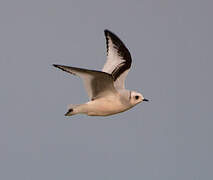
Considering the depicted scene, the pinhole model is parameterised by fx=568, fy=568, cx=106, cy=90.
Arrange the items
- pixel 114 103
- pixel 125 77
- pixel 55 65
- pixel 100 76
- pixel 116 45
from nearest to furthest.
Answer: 1. pixel 55 65
2. pixel 100 76
3. pixel 114 103
4. pixel 125 77
5. pixel 116 45

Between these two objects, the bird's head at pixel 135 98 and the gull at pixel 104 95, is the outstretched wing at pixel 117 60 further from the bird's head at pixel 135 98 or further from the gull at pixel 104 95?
the bird's head at pixel 135 98

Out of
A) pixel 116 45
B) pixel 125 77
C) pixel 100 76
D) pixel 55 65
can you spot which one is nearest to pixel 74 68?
pixel 55 65

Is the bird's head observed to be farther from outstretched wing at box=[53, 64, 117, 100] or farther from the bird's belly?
outstretched wing at box=[53, 64, 117, 100]

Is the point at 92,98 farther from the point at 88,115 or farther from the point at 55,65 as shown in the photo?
the point at 55,65

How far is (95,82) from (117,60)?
2.31 meters

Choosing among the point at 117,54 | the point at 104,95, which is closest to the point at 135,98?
the point at 104,95

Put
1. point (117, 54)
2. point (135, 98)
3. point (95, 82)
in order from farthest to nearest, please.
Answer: point (117, 54)
point (135, 98)
point (95, 82)

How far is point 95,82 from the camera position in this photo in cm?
1223

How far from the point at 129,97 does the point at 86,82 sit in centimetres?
119

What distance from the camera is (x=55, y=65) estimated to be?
10.6 meters

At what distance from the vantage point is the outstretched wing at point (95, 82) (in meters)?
11.5

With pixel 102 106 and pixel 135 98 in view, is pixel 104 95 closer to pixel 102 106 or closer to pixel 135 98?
pixel 102 106

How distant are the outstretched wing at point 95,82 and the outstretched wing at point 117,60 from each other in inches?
38.1

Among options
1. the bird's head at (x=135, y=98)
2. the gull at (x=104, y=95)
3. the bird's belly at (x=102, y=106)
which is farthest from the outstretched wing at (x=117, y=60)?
the bird's belly at (x=102, y=106)
